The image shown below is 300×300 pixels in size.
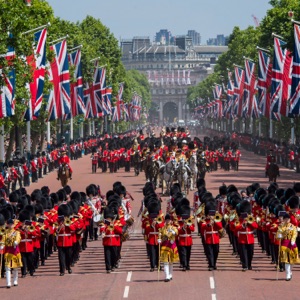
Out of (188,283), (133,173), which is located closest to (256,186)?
(188,283)

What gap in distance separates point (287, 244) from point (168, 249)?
2.59m

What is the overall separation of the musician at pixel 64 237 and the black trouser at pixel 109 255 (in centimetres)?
84

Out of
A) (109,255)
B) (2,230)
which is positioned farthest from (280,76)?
(2,230)

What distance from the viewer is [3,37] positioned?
48.0m

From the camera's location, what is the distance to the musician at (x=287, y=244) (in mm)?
27938

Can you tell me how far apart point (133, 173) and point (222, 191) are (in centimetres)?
3624

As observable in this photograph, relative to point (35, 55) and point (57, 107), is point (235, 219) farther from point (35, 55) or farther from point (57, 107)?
point (57, 107)

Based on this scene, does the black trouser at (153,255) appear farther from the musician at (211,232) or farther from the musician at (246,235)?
the musician at (246,235)

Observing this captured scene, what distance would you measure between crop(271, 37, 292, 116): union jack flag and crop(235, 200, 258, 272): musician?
3583 cm

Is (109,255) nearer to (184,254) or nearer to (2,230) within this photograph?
(184,254)

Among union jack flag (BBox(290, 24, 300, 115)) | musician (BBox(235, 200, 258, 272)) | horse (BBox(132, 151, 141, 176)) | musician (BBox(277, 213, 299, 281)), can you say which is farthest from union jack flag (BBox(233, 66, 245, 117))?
musician (BBox(277, 213, 299, 281))

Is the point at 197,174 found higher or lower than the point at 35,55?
lower

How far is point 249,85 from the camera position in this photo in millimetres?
89375

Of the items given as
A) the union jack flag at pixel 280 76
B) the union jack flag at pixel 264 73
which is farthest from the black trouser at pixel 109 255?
the union jack flag at pixel 264 73
